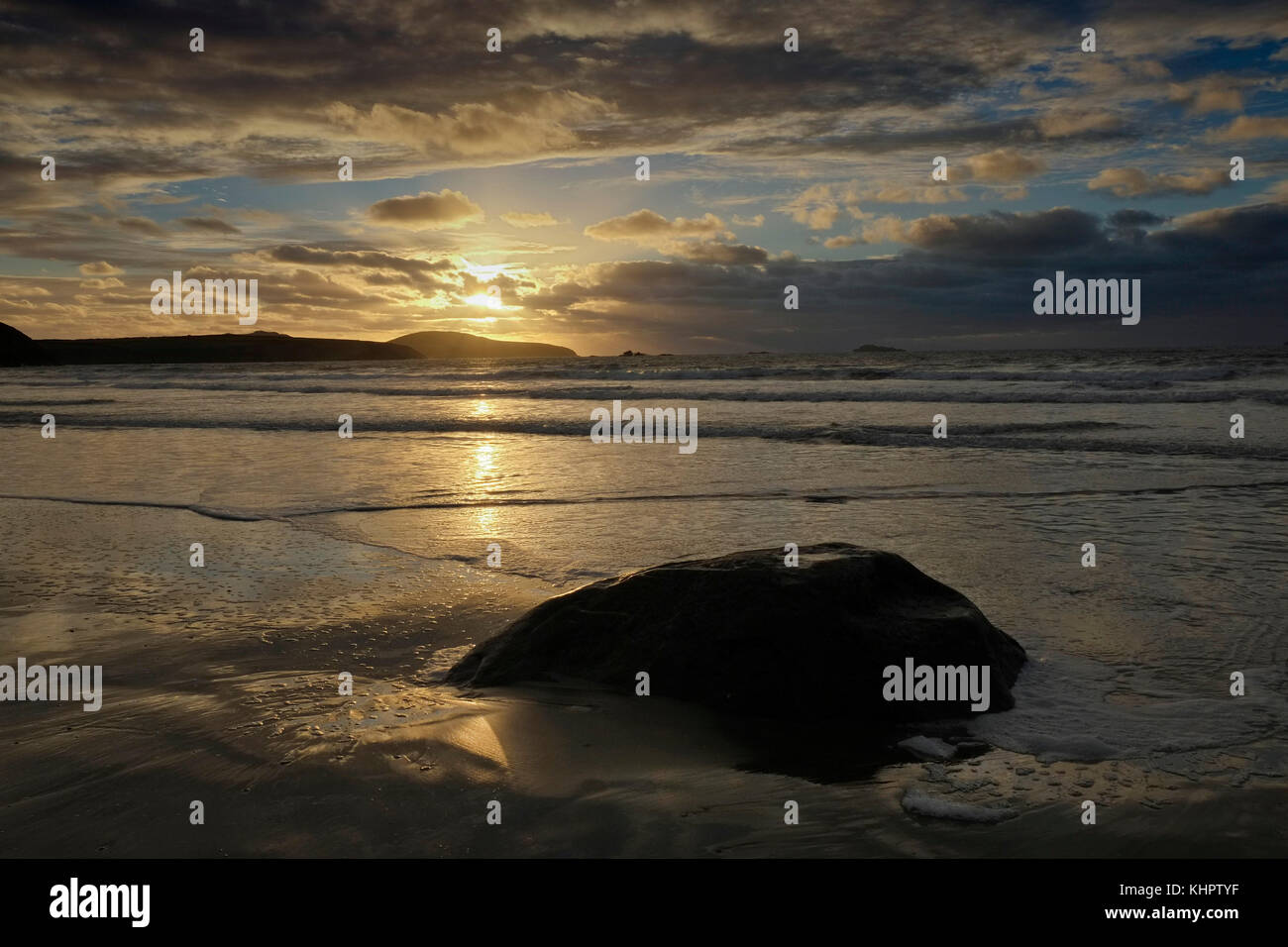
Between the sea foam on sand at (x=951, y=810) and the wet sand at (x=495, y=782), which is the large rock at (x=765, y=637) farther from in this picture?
the sea foam on sand at (x=951, y=810)

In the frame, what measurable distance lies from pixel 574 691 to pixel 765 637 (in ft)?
2.97

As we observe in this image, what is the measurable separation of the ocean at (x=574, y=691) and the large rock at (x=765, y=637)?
0.64 feet

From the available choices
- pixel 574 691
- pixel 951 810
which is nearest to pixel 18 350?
pixel 574 691

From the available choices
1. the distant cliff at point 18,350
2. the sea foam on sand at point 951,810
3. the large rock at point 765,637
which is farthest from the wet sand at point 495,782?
the distant cliff at point 18,350

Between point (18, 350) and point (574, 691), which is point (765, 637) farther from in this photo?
point (18, 350)

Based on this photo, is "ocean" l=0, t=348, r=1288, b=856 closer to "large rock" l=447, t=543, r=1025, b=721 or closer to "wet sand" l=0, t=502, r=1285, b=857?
"wet sand" l=0, t=502, r=1285, b=857

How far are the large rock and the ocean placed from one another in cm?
20

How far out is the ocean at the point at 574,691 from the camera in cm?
296

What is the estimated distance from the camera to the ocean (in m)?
2.96

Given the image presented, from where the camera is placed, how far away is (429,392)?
36.1m
